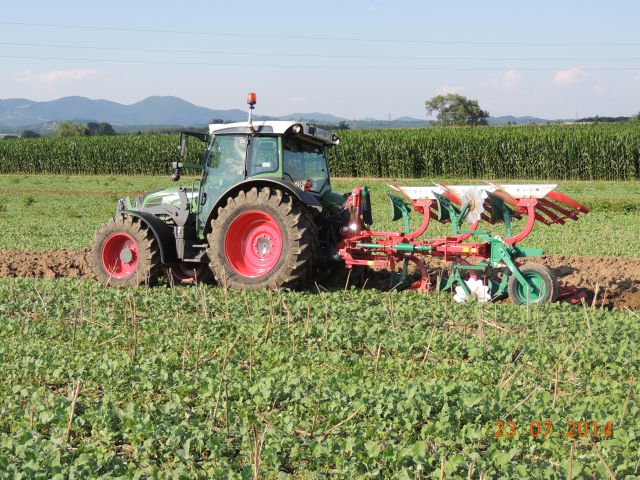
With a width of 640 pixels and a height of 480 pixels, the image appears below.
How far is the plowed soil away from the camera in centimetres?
984

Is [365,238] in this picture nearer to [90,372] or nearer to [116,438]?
[90,372]

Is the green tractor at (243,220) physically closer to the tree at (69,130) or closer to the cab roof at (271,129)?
the cab roof at (271,129)

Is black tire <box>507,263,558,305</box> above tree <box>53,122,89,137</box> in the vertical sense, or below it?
below

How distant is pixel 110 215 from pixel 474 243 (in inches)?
585

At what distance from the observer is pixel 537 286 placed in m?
9.06

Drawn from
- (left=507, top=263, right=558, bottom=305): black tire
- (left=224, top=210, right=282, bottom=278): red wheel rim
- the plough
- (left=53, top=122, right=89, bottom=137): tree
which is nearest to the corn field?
(left=53, top=122, right=89, bottom=137): tree

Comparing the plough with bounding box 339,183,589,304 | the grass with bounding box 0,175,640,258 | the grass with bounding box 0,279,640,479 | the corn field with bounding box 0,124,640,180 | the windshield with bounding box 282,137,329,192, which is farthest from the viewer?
the corn field with bounding box 0,124,640,180

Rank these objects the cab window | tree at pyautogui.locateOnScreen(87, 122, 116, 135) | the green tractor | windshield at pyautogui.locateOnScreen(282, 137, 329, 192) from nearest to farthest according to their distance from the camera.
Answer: the green tractor < the cab window < windshield at pyautogui.locateOnScreen(282, 137, 329, 192) < tree at pyautogui.locateOnScreen(87, 122, 116, 135)

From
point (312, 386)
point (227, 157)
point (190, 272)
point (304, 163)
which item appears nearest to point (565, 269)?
point (304, 163)

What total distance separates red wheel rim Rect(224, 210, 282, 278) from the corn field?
28.0m

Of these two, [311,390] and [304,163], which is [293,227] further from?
[311,390]

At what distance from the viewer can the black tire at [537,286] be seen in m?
8.89

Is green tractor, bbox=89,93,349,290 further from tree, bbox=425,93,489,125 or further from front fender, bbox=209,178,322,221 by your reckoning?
tree, bbox=425,93,489,125

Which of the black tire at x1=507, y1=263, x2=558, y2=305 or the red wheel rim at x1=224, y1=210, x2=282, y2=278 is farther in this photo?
the red wheel rim at x1=224, y1=210, x2=282, y2=278
